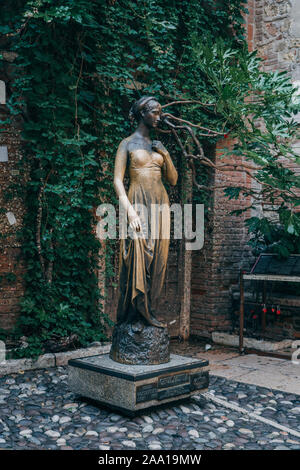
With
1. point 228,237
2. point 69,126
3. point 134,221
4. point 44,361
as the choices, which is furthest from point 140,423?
point 228,237

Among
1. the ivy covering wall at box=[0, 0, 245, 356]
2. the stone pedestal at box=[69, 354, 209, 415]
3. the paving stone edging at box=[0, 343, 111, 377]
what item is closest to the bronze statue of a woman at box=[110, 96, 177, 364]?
the stone pedestal at box=[69, 354, 209, 415]

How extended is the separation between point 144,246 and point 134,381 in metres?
1.08

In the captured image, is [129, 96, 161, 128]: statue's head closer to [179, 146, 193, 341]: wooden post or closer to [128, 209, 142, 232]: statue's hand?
[128, 209, 142, 232]: statue's hand

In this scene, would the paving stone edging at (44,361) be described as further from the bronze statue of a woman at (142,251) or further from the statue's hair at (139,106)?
the statue's hair at (139,106)

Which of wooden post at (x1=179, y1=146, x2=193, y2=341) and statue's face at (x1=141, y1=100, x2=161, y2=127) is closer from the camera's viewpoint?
statue's face at (x1=141, y1=100, x2=161, y2=127)

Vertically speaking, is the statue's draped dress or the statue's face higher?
the statue's face

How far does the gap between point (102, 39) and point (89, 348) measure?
12.3 ft

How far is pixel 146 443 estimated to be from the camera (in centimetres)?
344

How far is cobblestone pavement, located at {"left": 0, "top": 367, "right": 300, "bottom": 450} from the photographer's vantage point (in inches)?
136

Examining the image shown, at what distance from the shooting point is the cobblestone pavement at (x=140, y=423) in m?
3.46

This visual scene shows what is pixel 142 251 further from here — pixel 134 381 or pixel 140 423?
pixel 140 423

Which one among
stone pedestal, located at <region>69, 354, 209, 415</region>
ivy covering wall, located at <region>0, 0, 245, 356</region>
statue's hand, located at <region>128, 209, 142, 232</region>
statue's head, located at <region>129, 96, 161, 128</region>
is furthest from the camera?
ivy covering wall, located at <region>0, 0, 245, 356</region>

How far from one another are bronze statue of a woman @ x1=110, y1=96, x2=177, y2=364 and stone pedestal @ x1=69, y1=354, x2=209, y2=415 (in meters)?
0.17
